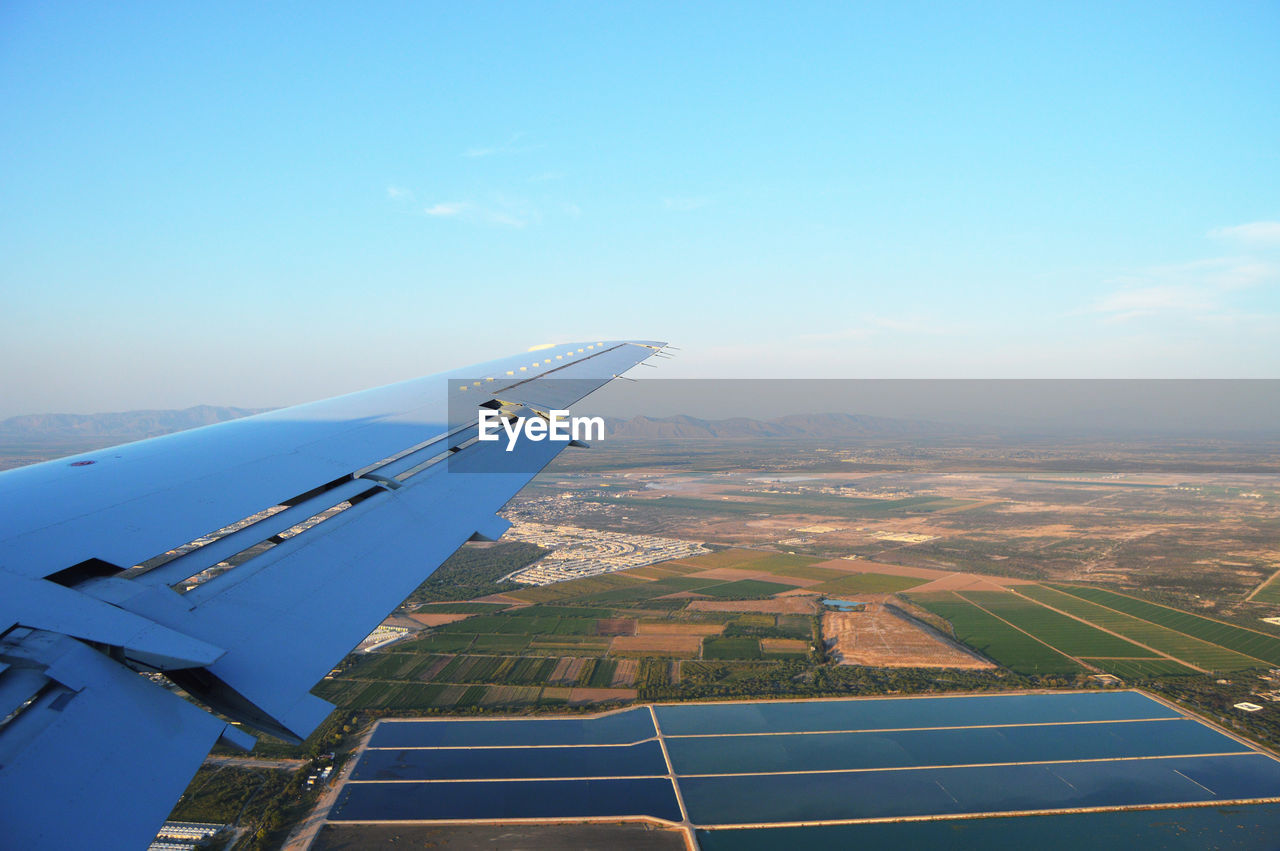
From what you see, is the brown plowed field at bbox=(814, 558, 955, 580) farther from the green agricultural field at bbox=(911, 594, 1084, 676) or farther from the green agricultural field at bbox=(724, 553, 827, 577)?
the green agricultural field at bbox=(911, 594, 1084, 676)

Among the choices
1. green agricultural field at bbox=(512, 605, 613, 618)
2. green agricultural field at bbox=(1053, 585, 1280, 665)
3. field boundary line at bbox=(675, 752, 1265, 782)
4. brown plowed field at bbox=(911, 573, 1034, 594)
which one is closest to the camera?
field boundary line at bbox=(675, 752, 1265, 782)

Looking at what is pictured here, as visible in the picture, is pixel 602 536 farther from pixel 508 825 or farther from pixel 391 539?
pixel 391 539

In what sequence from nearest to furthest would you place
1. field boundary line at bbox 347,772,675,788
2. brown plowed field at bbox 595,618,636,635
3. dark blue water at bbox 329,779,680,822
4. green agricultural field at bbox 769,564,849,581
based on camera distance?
dark blue water at bbox 329,779,680,822
field boundary line at bbox 347,772,675,788
brown plowed field at bbox 595,618,636,635
green agricultural field at bbox 769,564,849,581

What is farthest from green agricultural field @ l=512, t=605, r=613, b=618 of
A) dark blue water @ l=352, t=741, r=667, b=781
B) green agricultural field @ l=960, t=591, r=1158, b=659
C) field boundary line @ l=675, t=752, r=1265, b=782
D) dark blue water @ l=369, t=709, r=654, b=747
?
green agricultural field @ l=960, t=591, r=1158, b=659

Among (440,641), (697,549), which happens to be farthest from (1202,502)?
(440,641)

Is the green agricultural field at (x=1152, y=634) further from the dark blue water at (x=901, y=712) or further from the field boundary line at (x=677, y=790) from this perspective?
the field boundary line at (x=677, y=790)

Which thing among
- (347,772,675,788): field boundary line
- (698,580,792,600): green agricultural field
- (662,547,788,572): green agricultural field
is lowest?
(662,547,788,572): green agricultural field
